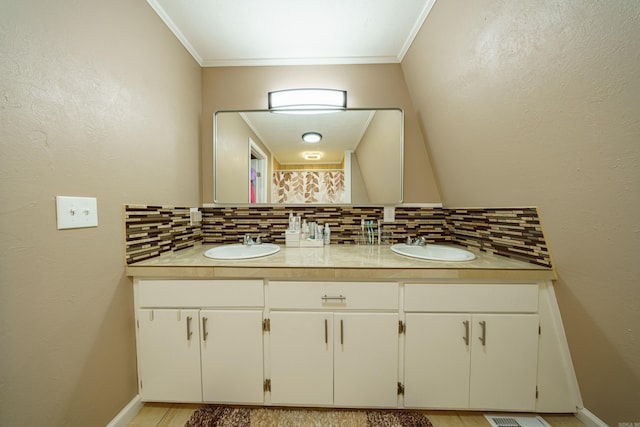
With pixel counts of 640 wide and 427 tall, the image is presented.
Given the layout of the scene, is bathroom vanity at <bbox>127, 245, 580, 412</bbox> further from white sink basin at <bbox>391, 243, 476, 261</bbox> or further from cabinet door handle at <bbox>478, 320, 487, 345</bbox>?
white sink basin at <bbox>391, 243, 476, 261</bbox>

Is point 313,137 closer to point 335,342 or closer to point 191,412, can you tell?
point 335,342

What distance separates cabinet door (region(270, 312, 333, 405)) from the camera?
1.13m

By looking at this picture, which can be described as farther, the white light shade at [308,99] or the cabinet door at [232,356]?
the white light shade at [308,99]

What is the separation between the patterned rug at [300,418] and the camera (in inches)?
43.9

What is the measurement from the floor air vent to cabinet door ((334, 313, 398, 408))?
19.6 inches

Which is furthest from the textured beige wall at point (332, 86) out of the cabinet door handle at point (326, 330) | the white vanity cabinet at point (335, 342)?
the cabinet door handle at point (326, 330)

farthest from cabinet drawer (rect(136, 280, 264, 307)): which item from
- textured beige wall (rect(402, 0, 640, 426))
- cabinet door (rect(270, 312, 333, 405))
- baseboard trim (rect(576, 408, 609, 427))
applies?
baseboard trim (rect(576, 408, 609, 427))

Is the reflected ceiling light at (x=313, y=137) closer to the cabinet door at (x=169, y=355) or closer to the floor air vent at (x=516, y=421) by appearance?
the cabinet door at (x=169, y=355)

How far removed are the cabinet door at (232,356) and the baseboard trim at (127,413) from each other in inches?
14.1

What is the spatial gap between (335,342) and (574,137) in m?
1.35

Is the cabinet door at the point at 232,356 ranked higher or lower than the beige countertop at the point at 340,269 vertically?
lower

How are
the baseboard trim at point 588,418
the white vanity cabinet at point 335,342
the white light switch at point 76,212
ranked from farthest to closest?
the white vanity cabinet at point 335,342 < the baseboard trim at point 588,418 < the white light switch at point 76,212

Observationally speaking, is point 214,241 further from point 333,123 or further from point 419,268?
point 419,268

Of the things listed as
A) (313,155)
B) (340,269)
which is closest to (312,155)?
(313,155)
